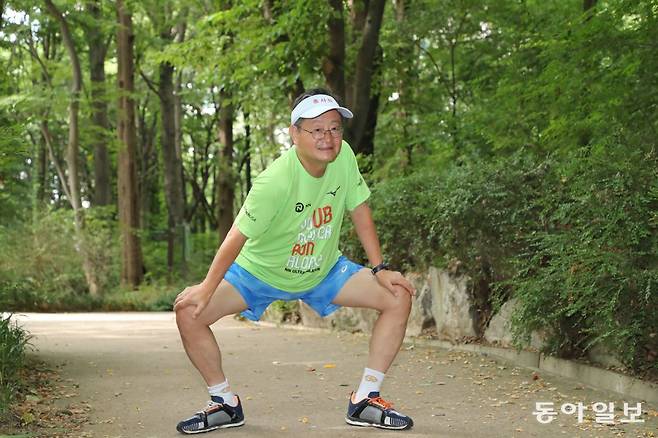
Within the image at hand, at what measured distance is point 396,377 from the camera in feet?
24.0

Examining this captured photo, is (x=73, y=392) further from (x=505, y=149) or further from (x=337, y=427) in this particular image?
(x=505, y=149)

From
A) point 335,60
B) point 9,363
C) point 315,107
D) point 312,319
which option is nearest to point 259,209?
point 315,107

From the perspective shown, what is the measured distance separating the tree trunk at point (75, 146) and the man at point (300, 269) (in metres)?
18.6

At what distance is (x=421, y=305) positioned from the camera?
980cm

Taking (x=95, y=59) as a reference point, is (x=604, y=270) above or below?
below

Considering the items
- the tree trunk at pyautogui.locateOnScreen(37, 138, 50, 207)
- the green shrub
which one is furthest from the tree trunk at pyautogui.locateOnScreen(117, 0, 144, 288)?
the tree trunk at pyautogui.locateOnScreen(37, 138, 50, 207)

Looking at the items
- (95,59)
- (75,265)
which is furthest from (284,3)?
(95,59)

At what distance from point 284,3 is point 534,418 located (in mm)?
10085

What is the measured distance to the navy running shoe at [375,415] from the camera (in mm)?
5043

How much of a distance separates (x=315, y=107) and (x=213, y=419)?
190cm

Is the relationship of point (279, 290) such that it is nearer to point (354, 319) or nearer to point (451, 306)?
point (451, 306)

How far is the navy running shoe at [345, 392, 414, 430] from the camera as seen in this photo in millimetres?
5043

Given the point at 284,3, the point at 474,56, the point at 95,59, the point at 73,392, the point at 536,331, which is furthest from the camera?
the point at 95,59

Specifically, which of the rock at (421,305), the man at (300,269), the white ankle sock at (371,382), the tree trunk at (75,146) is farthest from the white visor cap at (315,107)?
the tree trunk at (75,146)
